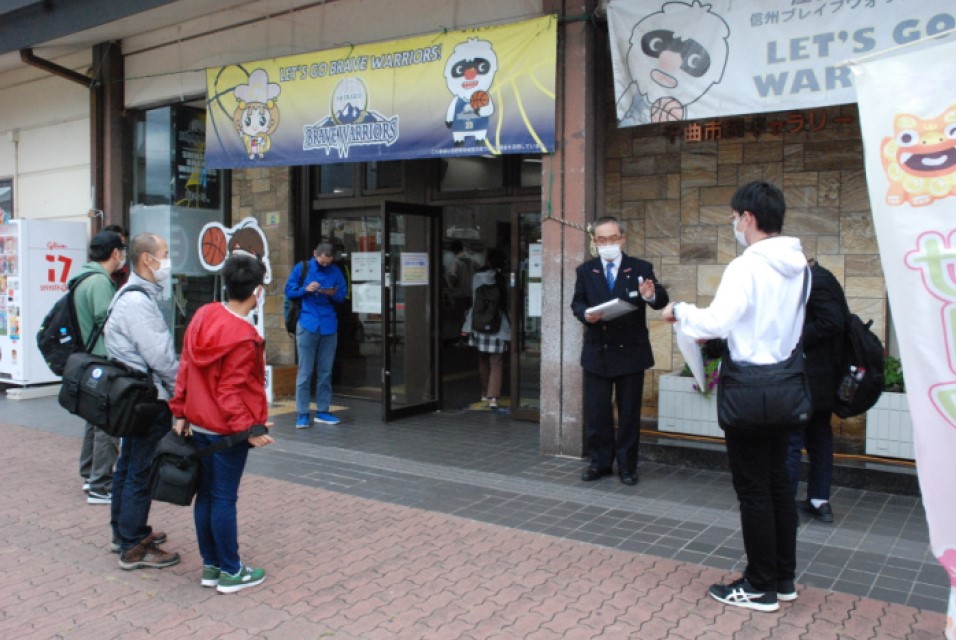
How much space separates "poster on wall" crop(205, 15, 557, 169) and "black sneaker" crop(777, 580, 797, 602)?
12.8 feet

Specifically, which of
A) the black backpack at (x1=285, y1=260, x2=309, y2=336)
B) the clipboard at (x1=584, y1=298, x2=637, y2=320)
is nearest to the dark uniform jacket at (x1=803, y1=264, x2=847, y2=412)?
the clipboard at (x1=584, y1=298, x2=637, y2=320)

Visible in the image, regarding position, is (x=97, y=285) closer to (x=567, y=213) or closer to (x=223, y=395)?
(x=223, y=395)

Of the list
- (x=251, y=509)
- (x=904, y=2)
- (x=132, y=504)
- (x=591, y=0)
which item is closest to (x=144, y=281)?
(x=132, y=504)

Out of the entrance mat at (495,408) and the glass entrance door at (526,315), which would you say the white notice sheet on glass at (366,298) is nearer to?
the entrance mat at (495,408)

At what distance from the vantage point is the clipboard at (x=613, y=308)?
224 inches

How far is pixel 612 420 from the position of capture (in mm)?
6188

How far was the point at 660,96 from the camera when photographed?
623 cm

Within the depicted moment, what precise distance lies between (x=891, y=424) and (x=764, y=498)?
8.29 ft

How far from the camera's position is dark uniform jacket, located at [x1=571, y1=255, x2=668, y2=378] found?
6043 millimetres

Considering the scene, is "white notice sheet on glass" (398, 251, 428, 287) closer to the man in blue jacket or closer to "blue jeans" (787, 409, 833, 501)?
the man in blue jacket

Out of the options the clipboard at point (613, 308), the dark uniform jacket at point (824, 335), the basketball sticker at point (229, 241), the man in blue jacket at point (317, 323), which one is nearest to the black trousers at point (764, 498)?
the dark uniform jacket at point (824, 335)

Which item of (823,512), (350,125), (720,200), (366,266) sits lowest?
(823,512)

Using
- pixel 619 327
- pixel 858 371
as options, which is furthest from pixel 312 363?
pixel 858 371

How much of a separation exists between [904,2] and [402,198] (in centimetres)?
560
